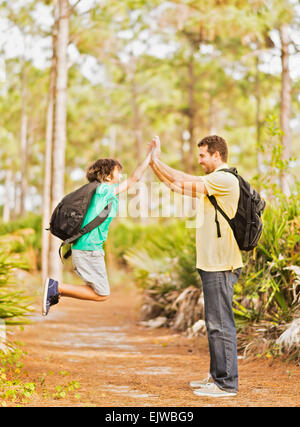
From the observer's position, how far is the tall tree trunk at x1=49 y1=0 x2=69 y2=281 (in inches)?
519

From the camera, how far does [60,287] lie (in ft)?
17.6

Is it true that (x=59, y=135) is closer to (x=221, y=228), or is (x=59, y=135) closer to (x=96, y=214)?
(x=96, y=214)

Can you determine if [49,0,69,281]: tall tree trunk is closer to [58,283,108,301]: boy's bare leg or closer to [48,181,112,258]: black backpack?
[58,283,108,301]: boy's bare leg

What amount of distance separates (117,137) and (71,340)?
3758 cm

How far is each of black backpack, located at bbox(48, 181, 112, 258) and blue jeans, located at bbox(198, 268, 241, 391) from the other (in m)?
1.15

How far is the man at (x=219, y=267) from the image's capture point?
468cm

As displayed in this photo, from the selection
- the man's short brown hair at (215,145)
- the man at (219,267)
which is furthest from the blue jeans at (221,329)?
the man's short brown hair at (215,145)

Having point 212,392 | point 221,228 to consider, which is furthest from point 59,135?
point 212,392

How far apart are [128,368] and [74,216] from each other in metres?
1.91

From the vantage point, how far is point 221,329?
4.73 metres

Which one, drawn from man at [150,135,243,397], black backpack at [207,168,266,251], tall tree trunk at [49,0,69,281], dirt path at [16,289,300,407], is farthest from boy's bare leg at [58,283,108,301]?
tall tree trunk at [49,0,69,281]

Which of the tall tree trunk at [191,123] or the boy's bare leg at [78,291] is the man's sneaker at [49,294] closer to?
the boy's bare leg at [78,291]

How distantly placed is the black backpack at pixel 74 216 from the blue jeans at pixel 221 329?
3.79 ft

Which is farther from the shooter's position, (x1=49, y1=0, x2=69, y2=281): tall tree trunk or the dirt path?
(x1=49, y1=0, x2=69, y2=281): tall tree trunk
